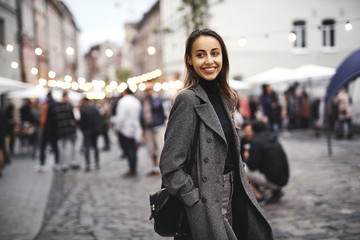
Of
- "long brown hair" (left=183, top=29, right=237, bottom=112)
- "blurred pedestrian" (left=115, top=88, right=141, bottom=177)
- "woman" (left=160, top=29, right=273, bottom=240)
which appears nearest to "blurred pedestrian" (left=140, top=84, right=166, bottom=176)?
"blurred pedestrian" (left=115, top=88, right=141, bottom=177)

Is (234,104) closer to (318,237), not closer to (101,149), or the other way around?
(318,237)

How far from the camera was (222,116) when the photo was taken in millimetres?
2641

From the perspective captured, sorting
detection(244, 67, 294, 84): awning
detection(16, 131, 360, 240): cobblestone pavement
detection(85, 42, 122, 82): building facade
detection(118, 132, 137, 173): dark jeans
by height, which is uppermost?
detection(85, 42, 122, 82): building facade

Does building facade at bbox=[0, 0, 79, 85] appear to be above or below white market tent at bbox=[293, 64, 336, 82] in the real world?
above

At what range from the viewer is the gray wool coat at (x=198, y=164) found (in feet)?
7.84

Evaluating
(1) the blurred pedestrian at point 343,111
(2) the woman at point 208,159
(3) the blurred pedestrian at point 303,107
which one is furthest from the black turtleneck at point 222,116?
(3) the blurred pedestrian at point 303,107

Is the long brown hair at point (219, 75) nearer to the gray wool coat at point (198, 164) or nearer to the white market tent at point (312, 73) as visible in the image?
the gray wool coat at point (198, 164)

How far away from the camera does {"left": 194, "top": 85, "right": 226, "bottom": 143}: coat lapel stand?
244cm

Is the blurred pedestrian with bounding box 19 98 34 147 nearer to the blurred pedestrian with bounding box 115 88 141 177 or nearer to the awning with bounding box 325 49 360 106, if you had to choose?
the blurred pedestrian with bounding box 115 88 141 177

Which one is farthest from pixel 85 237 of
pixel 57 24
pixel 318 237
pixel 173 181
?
pixel 57 24

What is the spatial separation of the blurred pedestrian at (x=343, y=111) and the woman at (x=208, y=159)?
12287 millimetres

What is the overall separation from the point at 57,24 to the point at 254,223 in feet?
142

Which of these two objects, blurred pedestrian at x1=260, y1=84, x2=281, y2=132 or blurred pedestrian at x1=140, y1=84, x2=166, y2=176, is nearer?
blurred pedestrian at x1=140, y1=84, x2=166, y2=176

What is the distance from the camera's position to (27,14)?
2709cm
